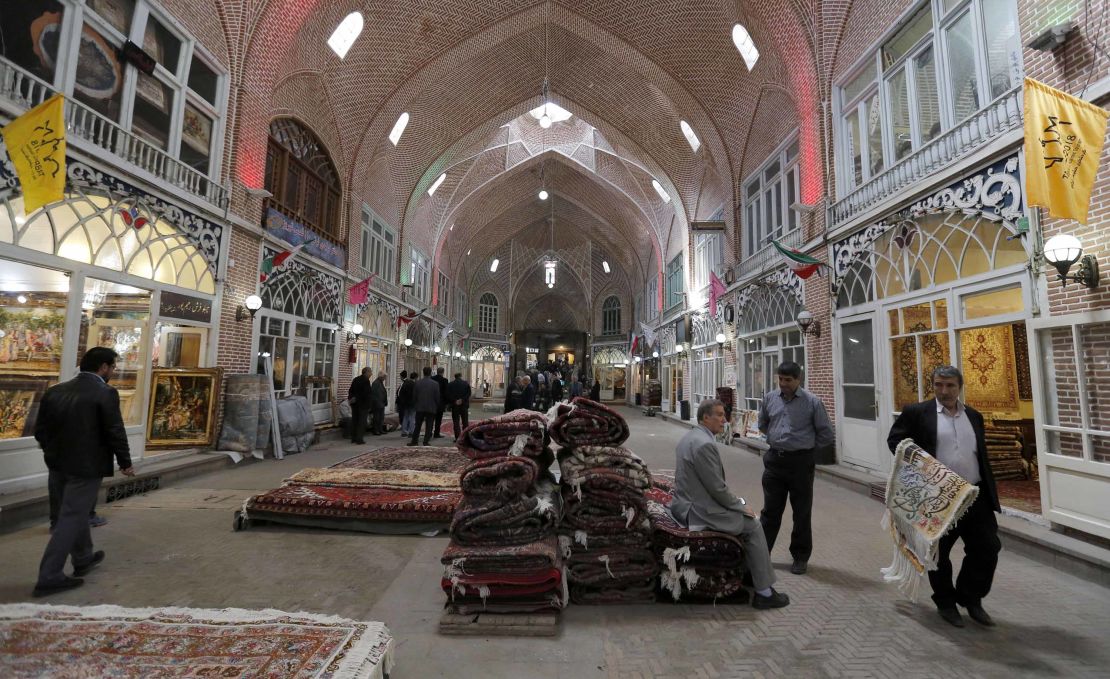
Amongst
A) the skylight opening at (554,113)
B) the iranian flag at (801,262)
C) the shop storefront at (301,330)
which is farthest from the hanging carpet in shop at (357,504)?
the skylight opening at (554,113)

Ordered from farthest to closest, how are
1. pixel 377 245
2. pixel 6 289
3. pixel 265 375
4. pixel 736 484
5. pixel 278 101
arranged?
1. pixel 377 245
2. pixel 278 101
3. pixel 265 375
4. pixel 736 484
5. pixel 6 289

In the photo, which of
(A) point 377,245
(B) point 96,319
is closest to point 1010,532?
(B) point 96,319

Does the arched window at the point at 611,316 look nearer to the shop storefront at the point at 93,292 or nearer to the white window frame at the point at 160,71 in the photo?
the white window frame at the point at 160,71

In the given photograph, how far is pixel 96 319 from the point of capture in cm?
670

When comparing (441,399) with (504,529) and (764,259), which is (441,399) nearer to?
(504,529)

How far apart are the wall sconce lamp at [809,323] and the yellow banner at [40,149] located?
394 inches

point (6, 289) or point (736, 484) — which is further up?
point (6, 289)

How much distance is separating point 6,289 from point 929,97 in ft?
37.8

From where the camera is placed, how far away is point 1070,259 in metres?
4.19

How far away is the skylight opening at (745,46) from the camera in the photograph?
35.6 feet

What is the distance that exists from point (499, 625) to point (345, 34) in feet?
39.9

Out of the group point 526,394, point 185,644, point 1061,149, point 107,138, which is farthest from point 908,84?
point 107,138

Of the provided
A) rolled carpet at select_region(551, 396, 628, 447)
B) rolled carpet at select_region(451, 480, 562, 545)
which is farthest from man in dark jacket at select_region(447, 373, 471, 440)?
rolled carpet at select_region(451, 480, 562, 545)

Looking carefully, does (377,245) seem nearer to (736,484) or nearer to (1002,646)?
(736,484)
